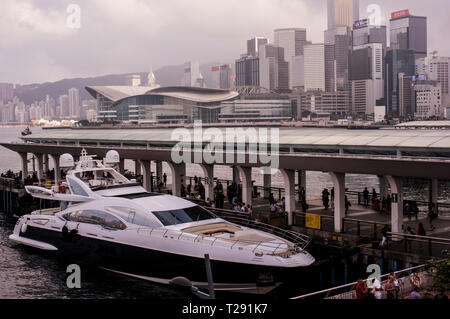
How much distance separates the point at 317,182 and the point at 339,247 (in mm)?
51580

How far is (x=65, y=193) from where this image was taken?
98.3 feet

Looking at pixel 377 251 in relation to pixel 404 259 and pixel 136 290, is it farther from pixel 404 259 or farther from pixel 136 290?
pixel 136 290

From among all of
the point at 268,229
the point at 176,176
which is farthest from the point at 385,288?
the point at 176,176

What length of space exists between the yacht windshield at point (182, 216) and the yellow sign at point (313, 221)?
445cm

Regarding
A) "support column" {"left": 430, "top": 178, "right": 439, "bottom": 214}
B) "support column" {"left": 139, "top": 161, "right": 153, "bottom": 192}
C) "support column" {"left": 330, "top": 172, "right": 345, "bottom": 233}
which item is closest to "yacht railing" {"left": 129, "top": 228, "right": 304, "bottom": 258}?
"support column" {"left": 330, "top": 172, "right": 345, "bottom": 233}

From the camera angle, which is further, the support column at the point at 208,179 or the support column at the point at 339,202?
the support column at the point at 208,179

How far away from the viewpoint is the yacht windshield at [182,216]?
78.3 ft

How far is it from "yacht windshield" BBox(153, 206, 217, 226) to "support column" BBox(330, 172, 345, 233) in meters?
5.44

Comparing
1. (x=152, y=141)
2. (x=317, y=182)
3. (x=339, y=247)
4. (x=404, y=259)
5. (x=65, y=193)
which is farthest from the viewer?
(x=317, y=182)

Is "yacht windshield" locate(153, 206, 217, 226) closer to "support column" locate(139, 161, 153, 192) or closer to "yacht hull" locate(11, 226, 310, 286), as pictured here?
"yacht hull" locate(11, 226, 310, 286)

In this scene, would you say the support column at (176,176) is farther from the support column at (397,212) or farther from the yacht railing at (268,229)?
the support column at (397,212)

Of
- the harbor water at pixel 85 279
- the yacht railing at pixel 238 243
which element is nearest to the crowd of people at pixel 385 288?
the harbor water at pixel 85 279

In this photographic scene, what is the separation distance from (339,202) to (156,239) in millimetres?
8207

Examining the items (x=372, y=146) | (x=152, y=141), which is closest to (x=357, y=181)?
(x=152, y=141)
